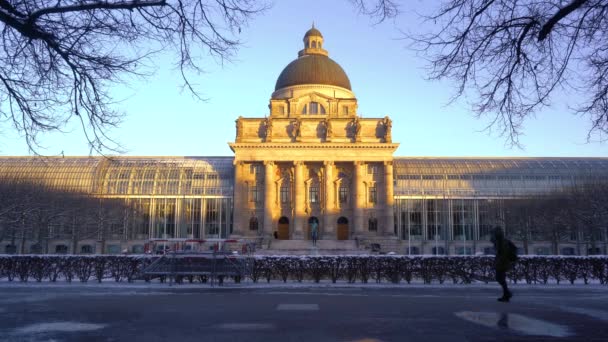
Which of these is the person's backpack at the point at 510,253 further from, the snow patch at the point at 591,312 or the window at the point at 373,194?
the window at the point at 373,194

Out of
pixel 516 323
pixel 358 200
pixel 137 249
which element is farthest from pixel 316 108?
pixel 516 323

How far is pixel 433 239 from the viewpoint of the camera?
7519cm

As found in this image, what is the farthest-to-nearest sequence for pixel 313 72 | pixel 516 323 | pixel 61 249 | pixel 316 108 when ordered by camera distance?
pixel 313 72 → pixel 316 108 → pixel 61 249 → pixel 516 323

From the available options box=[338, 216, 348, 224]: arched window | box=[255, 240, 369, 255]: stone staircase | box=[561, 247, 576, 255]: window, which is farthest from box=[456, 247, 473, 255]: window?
box=[255, 240, 369, 255]: stone staircase

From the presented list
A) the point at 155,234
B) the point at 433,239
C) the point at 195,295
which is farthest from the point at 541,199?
the point at 195,295

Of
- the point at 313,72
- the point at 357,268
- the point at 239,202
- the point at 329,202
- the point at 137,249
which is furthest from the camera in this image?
the point at 313,72

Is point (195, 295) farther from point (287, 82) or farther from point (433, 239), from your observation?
point (287, 82)

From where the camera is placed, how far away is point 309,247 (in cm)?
6353

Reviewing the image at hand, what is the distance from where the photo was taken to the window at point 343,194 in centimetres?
7369

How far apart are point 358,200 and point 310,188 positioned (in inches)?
292

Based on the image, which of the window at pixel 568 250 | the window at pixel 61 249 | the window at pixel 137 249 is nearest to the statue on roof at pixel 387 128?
the window at pixel 568 250

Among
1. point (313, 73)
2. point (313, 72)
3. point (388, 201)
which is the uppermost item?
point (313, 72)

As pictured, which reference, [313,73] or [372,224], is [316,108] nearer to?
[313,73]

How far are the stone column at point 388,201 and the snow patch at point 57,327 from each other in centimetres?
6085
